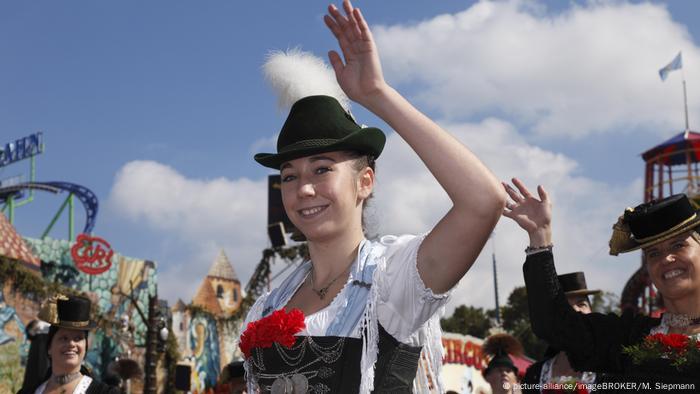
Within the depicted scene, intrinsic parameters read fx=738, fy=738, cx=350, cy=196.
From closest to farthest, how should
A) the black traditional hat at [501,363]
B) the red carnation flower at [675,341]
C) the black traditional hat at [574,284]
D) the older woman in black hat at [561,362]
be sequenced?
the red carnation flower at [675,341]
the older woman in black hat at [561,362]
the black traditional hat at [574,284]
the black traditional hat at [501,363]

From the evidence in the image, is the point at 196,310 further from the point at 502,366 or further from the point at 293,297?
the point at 293,297

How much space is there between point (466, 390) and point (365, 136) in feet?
91.8

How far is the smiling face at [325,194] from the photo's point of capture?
2807 mm

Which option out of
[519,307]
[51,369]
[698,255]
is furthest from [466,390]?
[698,255]

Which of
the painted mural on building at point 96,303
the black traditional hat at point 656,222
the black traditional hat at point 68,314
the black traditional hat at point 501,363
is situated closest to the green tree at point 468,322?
the painted mural on building at point 96,303

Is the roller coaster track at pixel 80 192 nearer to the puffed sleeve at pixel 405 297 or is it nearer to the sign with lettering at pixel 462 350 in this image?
the sign with lettering at pixel 462 350

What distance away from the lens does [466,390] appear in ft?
96.0

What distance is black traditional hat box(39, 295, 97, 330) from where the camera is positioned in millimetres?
6117

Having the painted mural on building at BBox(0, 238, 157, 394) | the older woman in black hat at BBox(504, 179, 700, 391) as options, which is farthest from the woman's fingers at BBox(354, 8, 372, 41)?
the painted mural on building at BBox(0, 238, 157, 394)

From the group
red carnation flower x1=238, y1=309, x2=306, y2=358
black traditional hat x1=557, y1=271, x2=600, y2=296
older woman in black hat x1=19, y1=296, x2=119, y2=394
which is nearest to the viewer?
red carnation flower x1=238, y1=309, x2=306, y2=358

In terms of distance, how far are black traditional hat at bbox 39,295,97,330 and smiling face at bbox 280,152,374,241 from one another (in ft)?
12.8

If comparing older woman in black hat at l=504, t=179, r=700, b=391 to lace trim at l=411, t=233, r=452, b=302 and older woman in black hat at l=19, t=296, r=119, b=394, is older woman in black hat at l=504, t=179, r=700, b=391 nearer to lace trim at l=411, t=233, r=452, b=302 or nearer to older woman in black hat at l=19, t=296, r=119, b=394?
lace trim at l=411, t=233, r=452, b=302

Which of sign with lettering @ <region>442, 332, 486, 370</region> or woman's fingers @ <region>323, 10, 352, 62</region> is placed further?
sign with lettering @ <region>442, 332, 486, 370</region>

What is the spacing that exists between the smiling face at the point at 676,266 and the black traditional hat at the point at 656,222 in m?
0.06
